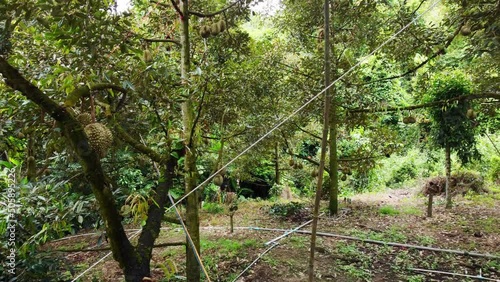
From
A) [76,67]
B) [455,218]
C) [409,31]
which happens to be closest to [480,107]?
[455,218]

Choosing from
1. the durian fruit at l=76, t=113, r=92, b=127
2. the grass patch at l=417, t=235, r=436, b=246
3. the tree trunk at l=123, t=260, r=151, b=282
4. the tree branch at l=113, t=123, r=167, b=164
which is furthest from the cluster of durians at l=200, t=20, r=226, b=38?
the grass patch at l=417, t=235, r=436, b=246

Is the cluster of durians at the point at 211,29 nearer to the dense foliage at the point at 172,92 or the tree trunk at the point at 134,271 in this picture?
the dense foliage at the point at 172,92

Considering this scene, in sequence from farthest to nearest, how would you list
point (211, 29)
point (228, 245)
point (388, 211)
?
1. point (388, 211)
2. point (228, 245)
3. point (211, 29)

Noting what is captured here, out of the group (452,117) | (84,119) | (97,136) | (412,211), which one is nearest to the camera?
(97,136)

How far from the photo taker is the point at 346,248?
12.0ft

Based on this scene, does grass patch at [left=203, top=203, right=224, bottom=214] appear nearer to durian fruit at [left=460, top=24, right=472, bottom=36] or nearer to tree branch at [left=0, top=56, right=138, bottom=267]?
tree branch at [left=0, top=56, right=138, bottom=267]

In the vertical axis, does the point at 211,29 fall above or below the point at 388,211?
above

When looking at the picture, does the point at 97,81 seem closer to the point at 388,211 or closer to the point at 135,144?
the point at 135,144

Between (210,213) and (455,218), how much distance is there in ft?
12.6

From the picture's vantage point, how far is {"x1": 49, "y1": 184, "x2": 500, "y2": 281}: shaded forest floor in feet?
9.96

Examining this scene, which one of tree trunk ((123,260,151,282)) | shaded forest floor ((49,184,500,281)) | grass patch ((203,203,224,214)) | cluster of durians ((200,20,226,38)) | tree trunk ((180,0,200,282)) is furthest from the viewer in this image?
grass patch ((203,203,224,214))

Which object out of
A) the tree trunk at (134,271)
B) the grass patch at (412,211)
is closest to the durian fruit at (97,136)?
the tree trunk at (134,271)

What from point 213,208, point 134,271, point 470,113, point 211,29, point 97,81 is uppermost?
point 211,29

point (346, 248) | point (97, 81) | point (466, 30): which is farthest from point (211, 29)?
point (346, 248)
